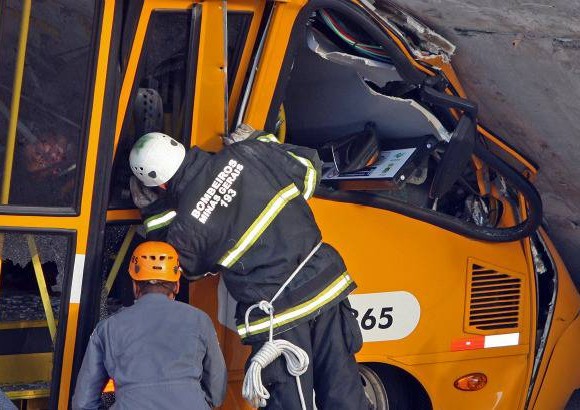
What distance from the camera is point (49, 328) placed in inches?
161

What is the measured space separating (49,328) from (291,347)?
841 mm

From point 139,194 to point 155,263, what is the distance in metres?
0.32

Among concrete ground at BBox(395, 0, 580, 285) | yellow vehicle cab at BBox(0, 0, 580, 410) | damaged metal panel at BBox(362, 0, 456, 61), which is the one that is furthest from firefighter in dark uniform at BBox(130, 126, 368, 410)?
concrete ground at BBox(395, 0, 580, 285)

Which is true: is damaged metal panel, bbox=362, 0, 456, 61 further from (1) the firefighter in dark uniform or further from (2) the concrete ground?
(1) the firefighter in dark uniform

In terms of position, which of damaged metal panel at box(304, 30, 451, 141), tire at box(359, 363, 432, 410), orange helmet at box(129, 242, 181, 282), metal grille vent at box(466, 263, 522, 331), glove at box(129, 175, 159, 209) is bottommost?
tire at box(359, 363, 432, 410)

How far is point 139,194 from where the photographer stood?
4203mm

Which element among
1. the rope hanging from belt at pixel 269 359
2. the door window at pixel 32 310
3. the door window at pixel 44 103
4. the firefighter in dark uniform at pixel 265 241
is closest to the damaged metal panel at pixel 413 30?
the firefighter in dark uniform at pixel 265 241

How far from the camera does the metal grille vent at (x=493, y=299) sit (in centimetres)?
491

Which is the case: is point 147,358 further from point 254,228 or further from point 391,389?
point 391,389

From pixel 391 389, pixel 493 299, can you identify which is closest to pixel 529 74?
pixel 493 299

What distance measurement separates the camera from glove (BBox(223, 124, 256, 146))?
431 centimetres

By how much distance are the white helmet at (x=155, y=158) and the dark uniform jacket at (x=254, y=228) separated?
48mm

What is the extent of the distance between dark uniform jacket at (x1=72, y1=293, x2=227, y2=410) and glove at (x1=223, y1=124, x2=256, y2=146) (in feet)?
2.07

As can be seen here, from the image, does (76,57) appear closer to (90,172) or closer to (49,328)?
(90,172)
